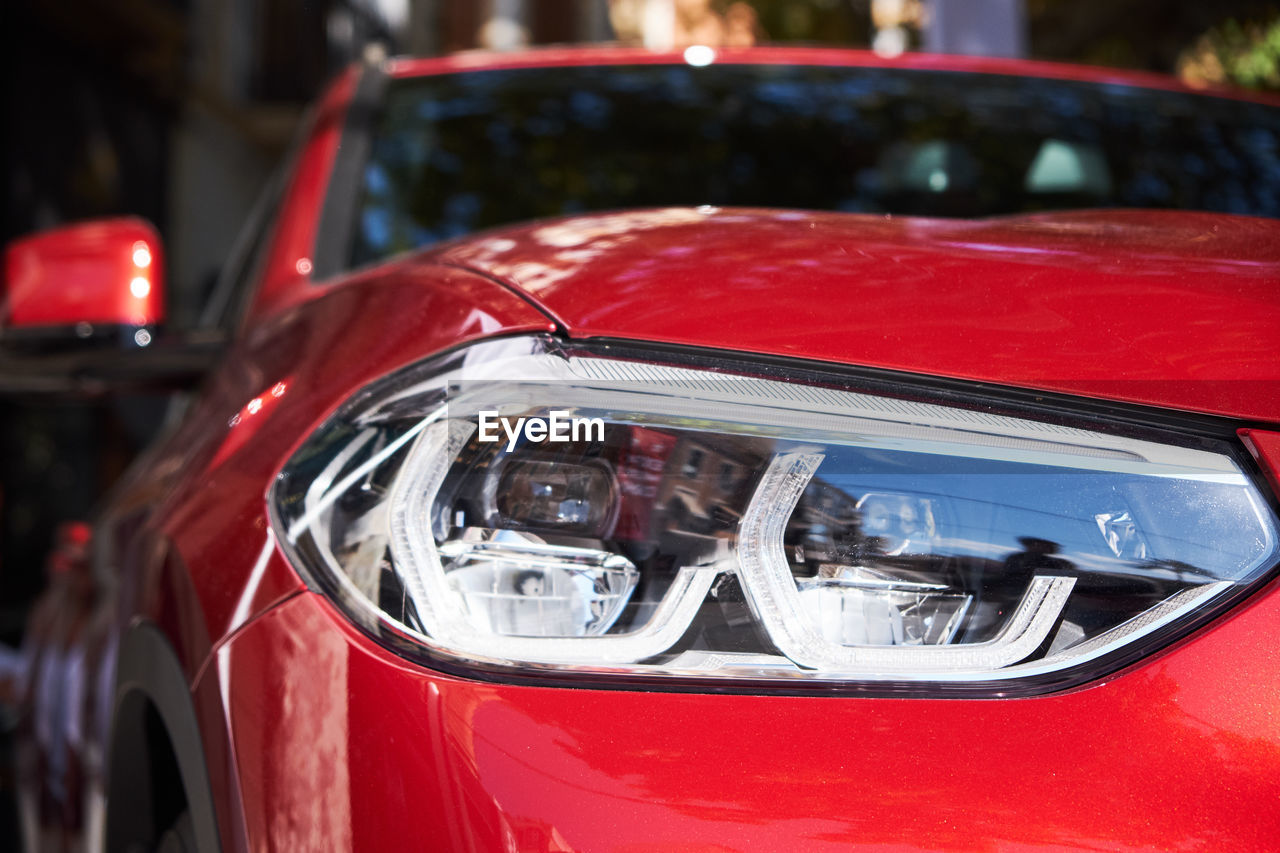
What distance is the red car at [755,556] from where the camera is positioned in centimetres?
83

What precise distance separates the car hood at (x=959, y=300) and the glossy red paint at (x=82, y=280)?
41.1 inches

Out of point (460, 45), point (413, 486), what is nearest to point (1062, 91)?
point (413, 486)

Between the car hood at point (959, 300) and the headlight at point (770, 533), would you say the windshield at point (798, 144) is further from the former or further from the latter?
the headlight at point (770, 533)

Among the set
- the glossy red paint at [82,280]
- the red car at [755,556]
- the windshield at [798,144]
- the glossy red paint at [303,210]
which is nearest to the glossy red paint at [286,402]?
the red car at [755,556]

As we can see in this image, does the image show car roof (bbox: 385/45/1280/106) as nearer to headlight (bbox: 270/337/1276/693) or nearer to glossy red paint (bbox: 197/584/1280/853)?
headlight (bbox: 270/337/1276/693)

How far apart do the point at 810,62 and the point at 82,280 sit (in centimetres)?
158

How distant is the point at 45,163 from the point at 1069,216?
9.71 meters

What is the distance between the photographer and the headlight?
2.97 feet

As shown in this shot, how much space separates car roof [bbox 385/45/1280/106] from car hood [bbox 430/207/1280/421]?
1544 mm

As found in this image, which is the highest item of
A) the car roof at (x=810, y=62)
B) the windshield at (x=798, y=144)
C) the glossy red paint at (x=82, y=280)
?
the car roof at (x=810, y=62)

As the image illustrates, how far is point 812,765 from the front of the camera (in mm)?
837
